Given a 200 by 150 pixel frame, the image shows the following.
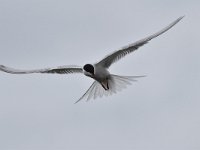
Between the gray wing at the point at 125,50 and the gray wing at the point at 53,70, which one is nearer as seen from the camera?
the gray wing at the point at 125,50

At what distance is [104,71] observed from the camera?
16.7 meters

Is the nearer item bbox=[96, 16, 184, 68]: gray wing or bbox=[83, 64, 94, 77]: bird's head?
bbox=[96, 16, 184, 68]: gray wing

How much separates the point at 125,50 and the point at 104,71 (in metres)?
0.68

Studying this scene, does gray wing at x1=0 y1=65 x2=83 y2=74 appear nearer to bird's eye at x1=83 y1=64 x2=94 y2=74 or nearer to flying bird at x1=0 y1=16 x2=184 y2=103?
flying bird at x1=0 y1=16 x2=184 y2=103

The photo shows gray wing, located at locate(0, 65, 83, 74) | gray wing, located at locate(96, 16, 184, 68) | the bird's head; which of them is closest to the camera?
gray wing, located at locate(96, 16, 184, 68)

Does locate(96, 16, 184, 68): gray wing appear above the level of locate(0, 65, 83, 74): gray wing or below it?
below

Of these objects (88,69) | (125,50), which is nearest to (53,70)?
(88,69)

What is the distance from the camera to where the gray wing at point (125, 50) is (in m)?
Answer: 16.0

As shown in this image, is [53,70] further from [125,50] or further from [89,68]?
[125,50]

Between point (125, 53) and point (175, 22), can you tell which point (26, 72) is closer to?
point (125, 53)

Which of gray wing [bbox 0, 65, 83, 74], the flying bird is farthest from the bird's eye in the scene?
gray wing [bbox 0, 65, 83, 74]

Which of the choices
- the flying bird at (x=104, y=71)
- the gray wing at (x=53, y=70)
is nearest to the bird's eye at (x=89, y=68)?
the flying bird at (x=104, y=71)

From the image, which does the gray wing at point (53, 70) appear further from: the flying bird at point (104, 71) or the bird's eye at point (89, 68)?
the bird's eye at point (89, 68)

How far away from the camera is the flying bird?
16.4 metres
